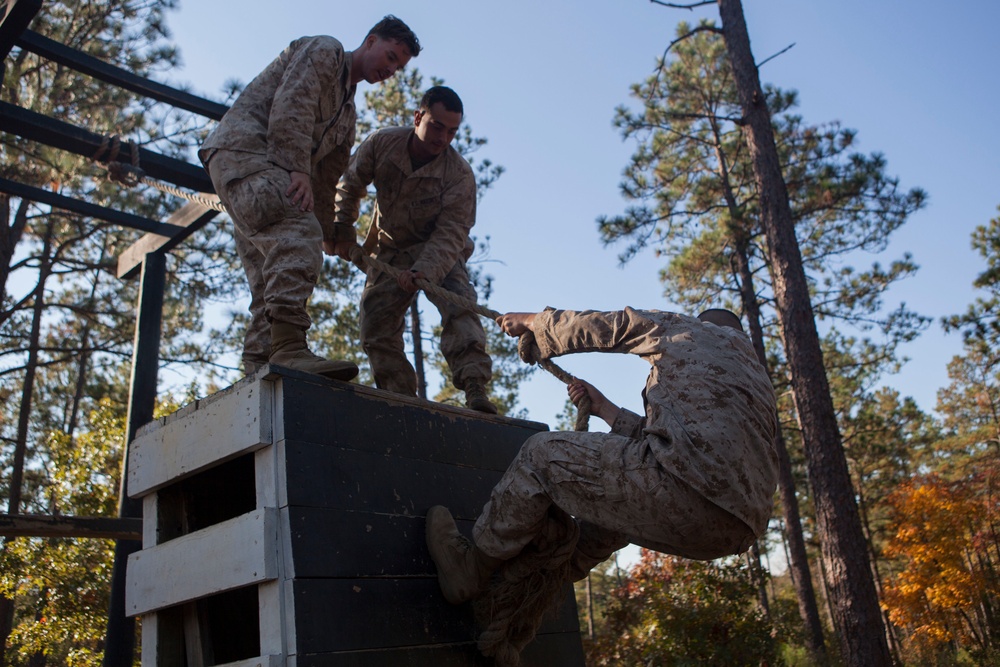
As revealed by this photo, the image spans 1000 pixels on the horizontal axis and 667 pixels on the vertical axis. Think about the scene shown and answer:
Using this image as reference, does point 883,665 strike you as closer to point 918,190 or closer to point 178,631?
point 178,631

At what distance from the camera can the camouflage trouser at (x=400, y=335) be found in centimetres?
499

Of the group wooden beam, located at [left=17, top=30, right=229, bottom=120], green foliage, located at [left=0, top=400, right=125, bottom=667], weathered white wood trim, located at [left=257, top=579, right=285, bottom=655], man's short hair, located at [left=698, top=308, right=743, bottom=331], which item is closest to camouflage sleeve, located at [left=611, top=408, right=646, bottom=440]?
man's short hair, located at [left=698, top=308, right=743, bottom=331]

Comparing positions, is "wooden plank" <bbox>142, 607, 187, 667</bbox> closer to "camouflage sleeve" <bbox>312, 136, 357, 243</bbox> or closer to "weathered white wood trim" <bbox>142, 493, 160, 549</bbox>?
"weathered white wood trim" <bbox>142, 493, 160, 549</bbox>

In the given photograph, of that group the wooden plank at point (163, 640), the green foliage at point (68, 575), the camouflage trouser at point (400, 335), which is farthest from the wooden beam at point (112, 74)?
the green foliage at point (68, 575)

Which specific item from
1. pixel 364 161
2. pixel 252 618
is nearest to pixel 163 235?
pixel 364 161

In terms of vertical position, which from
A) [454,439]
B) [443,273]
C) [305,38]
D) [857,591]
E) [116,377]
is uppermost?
[116,377]

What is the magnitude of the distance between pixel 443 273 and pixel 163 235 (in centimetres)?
299

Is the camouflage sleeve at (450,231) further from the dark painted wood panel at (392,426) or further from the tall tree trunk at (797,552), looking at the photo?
the tall tree trunk at (797,552)

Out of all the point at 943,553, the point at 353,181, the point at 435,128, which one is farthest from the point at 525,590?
the point at 943,553

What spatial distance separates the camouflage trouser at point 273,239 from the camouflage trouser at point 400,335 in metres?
0.88

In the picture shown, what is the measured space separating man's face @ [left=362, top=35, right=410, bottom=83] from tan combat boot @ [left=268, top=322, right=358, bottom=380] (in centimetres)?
147

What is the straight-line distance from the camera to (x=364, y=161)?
5.24 meters

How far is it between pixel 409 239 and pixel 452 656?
2616 mm

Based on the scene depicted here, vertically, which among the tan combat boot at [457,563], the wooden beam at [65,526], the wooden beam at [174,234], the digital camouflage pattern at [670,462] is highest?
the wooden beam at [174,234]
